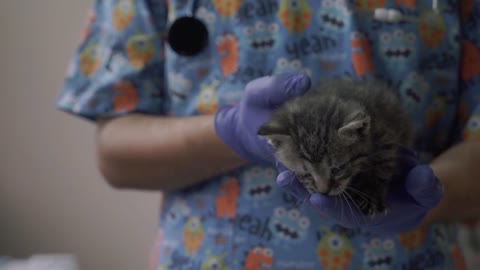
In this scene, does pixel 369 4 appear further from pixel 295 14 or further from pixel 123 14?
pixel 123 14

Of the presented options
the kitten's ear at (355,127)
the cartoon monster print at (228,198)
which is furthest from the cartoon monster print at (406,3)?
the cartoon monster print at (228,198)

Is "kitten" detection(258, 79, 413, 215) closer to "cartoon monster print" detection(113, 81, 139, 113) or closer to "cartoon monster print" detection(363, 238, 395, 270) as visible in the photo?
"cartoon monster print" detection(363, 238, 395, 270)

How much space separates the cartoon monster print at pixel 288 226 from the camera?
0.89 metres

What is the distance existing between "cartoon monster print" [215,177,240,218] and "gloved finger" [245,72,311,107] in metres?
0.18

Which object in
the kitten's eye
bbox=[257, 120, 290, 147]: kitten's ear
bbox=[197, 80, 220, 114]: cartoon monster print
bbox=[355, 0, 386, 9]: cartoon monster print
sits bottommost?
the kitten's eye

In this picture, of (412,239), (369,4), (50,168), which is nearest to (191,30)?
(369,4)

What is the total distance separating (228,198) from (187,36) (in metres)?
0.31

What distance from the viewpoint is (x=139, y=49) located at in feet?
3.24

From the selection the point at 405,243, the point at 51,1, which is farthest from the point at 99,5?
the point at 405,243

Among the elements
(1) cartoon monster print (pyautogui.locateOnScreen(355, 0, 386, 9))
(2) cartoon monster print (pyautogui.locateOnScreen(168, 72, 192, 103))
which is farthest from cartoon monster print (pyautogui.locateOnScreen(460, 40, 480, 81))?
(2) cartoon monster print (pyautogui.locateOnScreen(168, 72, 192, 103))

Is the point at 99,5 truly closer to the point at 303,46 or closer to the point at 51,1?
the point at 303,46

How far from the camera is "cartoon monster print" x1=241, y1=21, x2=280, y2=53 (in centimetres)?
93

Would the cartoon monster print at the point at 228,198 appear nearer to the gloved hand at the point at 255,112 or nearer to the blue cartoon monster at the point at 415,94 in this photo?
the gloved hand at the point at 255,112

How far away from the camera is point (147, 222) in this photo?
1.75 meters
